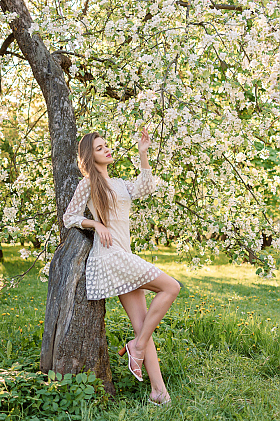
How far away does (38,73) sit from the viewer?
12.7 ft

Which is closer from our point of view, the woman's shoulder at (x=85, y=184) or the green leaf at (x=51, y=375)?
the green leaf at (x=51, y=375)

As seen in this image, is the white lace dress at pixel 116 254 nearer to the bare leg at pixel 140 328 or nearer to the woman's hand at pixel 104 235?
the woman's hand at pixel 104 235

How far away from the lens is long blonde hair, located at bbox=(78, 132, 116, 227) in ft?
9.95

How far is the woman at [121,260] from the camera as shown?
2.89m

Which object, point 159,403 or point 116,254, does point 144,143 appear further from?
point 159,403

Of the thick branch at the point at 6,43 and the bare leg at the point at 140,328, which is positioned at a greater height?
the thick branch at the point at 6,43

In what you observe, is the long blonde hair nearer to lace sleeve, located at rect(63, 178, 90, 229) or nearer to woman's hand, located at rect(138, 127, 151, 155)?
lace sleeve, located at rect(63, 178, 90, 229)

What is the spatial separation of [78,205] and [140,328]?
1051mm

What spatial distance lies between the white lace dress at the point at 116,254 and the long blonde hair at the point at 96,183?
0.06m

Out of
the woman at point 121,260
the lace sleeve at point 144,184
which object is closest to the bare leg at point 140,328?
the woman at point 121,260

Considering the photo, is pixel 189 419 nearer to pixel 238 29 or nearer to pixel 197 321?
pixel 197 321

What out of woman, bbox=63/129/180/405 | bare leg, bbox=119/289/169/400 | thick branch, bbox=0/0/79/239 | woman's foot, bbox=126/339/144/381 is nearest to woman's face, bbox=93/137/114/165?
woman, bbox=63/129/180/405

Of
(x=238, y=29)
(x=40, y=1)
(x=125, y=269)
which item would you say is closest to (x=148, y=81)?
(x=238, y=29)

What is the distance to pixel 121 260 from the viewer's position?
Result: 2.90 metres
